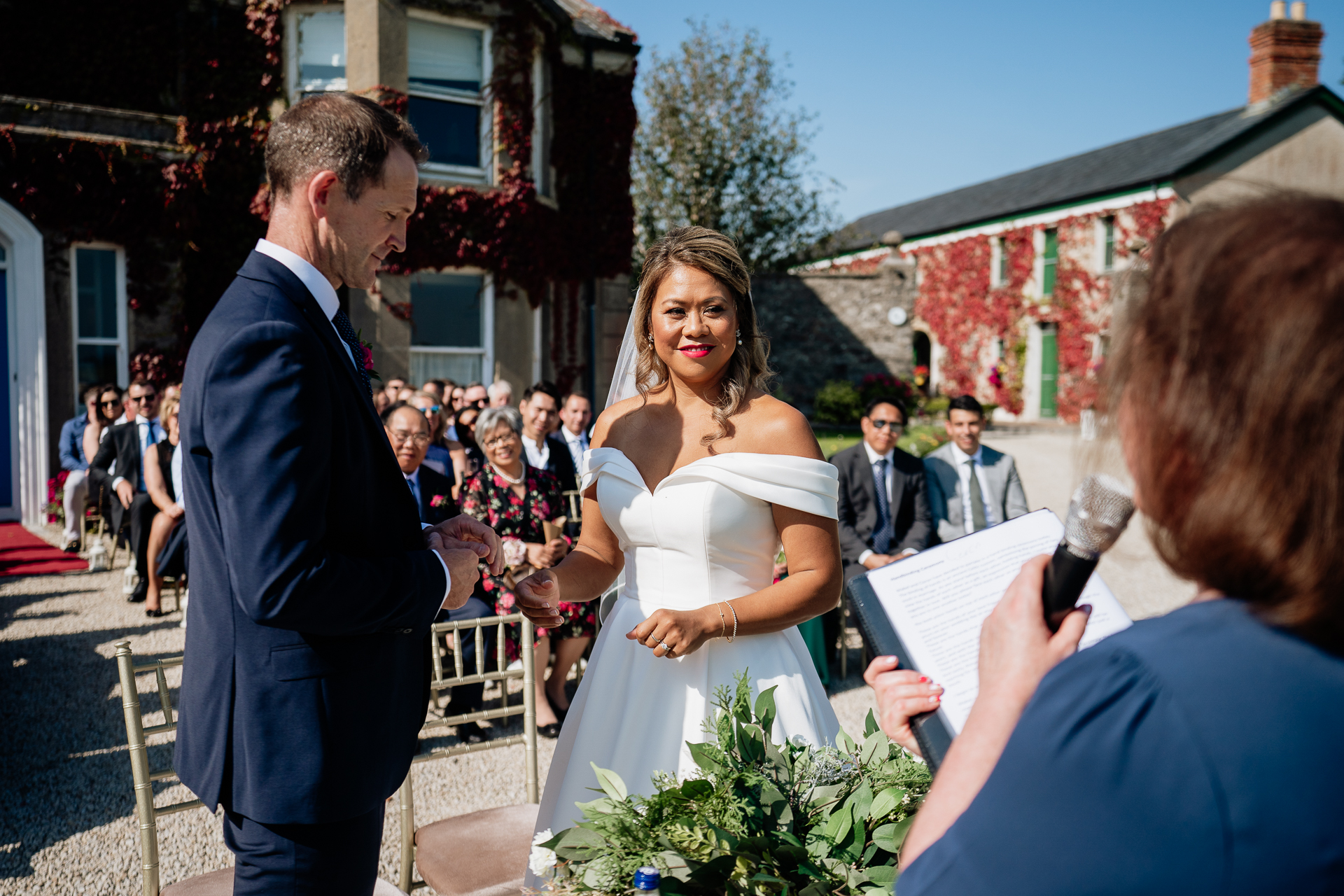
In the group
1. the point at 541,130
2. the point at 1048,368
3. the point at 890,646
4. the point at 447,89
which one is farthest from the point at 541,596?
the point at 1048,368

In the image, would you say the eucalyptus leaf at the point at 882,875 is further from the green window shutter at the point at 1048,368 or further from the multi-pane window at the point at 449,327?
the green window shutter at the point at 1048,368

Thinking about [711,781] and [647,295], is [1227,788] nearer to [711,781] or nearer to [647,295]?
[711,781]

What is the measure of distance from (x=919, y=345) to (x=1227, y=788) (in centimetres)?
3605

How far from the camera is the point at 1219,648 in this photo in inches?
30.0

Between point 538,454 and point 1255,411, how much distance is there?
22.4 ft

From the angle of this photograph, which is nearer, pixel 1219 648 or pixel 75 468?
pixel 1219 648

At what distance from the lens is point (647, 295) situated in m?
2.75

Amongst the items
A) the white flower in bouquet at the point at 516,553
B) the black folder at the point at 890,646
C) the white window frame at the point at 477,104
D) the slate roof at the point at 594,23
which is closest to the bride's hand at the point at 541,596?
the black folder at the point at 890,646

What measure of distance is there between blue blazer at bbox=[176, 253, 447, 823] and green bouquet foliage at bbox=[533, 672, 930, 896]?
0.50 metres

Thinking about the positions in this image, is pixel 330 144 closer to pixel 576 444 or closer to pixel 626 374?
pixel 626 374

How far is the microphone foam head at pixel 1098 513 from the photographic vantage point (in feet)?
2.99

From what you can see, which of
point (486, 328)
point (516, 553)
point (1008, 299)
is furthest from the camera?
point (1008, 299)

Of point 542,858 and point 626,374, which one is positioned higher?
point 626,374

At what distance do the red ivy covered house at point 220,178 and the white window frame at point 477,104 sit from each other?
31mm
